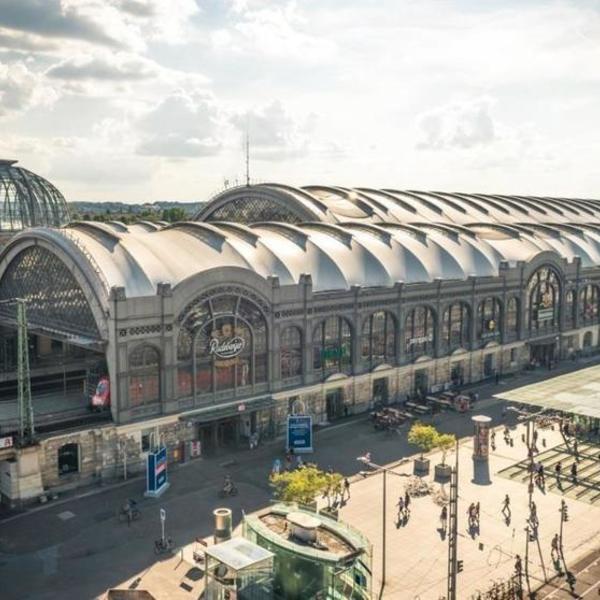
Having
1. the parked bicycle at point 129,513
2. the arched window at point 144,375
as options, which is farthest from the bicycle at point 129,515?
the arched window at point 144,375

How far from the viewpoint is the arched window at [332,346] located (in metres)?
63.9

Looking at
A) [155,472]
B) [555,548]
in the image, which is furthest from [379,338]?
[555,548]

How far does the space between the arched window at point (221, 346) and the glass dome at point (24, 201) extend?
2194 inches

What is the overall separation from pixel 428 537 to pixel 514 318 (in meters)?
46.9

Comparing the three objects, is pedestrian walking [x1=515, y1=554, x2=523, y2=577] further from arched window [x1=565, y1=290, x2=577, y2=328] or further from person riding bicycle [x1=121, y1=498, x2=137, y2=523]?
arched window [x1=565, y1=290, x2=577, y2=328]

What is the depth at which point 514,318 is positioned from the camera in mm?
83938

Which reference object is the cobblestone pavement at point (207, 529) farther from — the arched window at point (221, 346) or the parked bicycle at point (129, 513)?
the arched window at point (221, 346)

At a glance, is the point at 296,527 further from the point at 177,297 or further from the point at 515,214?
the point at 515,214

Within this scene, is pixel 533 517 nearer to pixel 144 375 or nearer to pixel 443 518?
pixel 443 518

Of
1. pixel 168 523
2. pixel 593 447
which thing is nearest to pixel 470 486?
pixel 593 447

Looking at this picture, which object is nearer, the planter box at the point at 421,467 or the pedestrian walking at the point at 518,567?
the pedestrian walking at the point at 518,567

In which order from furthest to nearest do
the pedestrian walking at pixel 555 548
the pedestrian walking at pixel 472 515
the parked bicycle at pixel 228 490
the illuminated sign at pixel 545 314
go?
1. the illuminated sign at pixel 545 314
2. the parked bicycle at pixel 228 490
3. the pedestrian walking at pixel 472 515
4. the pedestrian walking at pixel 555 548

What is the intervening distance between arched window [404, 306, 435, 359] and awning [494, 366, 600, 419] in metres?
15.0

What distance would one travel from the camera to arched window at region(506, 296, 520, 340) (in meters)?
82.7
